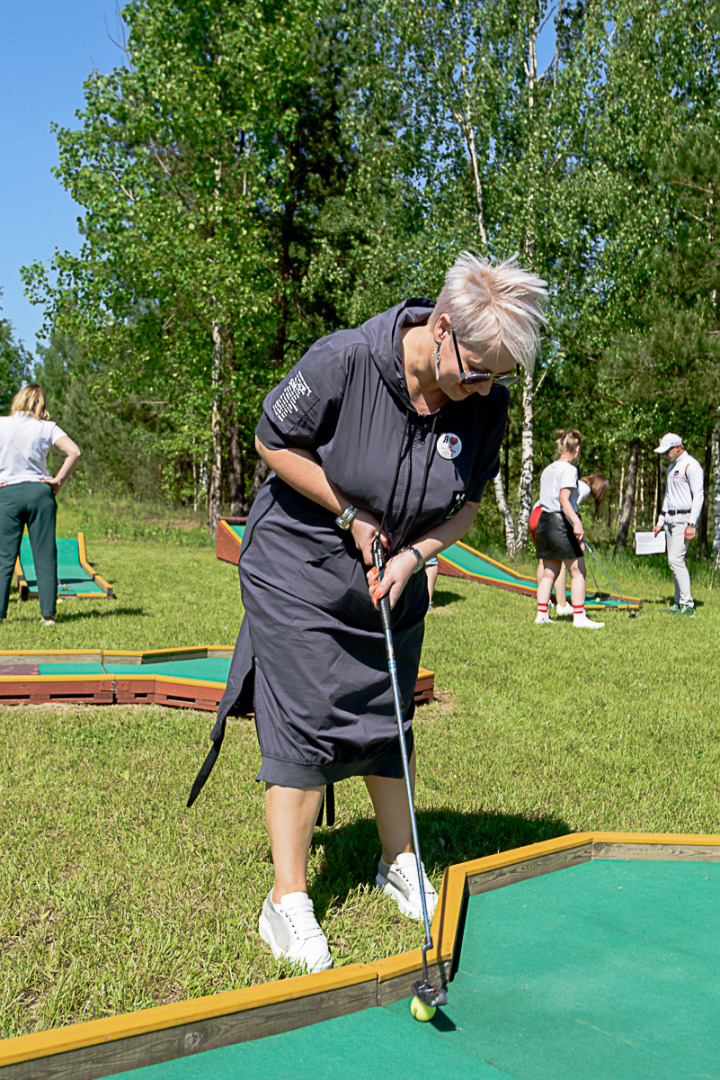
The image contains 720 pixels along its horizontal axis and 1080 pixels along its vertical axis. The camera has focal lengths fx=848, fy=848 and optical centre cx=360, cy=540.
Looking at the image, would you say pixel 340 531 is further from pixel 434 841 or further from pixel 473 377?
pixel 434 841

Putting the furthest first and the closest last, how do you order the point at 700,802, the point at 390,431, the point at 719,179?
1. the point at 719,179
2. the point at 700,802
3. the point at 390,431

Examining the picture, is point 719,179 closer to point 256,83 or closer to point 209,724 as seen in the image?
point 256,83

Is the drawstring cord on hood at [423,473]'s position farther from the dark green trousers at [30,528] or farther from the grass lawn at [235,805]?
the dark green trousers at [30,528]

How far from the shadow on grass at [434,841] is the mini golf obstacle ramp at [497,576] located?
277 inches

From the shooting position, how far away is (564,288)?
56.3 feet

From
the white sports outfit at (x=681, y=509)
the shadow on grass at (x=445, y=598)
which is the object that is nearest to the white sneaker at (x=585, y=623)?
the shadow on grass at (x=445, y=598)

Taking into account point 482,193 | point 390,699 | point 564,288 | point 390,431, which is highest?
point 482,193

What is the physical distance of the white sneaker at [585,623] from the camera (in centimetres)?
862

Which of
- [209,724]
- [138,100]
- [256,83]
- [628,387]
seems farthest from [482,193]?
[209,724]

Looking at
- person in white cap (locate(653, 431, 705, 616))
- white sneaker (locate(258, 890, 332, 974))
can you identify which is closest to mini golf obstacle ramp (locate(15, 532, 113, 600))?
Answer: white sneaker (locate(258, 890, 332, 974))

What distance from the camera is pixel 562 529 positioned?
8680mm

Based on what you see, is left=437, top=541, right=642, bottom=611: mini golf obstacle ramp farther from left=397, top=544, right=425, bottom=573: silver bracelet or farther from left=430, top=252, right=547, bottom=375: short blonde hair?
left=430, top=252, right=547, bottom=375: short blonde hair

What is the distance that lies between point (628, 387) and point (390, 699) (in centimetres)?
1225

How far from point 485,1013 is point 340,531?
1262mm
